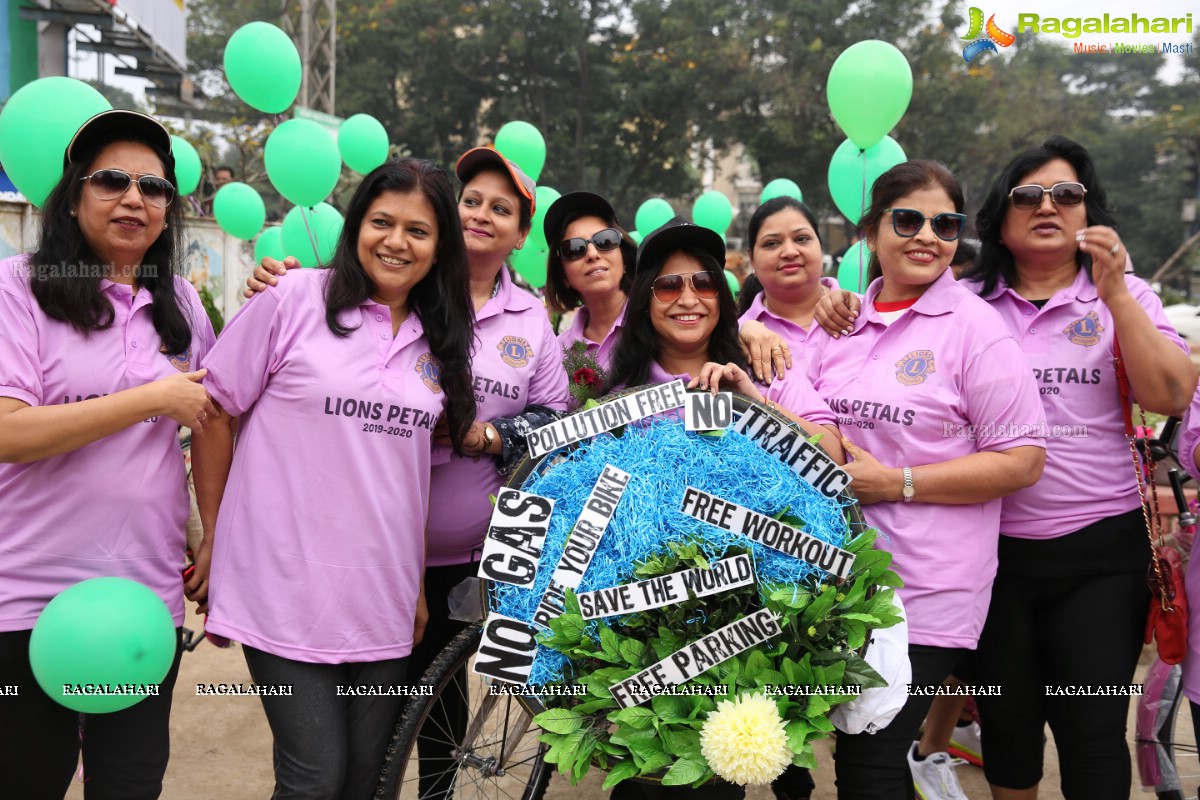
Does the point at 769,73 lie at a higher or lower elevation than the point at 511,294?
higher

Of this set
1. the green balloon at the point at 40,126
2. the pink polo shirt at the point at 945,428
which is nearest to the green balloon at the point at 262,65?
the green balloon at the point at 40,126

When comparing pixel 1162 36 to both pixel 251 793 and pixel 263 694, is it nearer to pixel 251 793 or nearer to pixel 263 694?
pixel 263 694

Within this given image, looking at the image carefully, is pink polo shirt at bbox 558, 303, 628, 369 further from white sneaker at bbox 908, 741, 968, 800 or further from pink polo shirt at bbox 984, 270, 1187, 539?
white sneaker at bbox 908, 741, 968, 800

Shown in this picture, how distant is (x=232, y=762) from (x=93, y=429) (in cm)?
225

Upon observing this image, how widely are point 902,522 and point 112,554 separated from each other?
6.49 ft

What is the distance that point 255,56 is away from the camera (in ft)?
16.0

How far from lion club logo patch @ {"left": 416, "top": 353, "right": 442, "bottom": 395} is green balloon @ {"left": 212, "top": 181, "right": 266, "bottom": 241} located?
4.57 meters

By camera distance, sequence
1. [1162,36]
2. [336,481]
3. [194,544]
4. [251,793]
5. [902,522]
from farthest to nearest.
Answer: [1162,36] < [251,793] < [194,544] < [902,522] < [336,481]

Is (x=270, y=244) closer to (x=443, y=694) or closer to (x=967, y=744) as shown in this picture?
(x=443, y=694)

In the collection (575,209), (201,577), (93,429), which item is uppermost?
(575,209)

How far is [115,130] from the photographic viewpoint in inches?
94.0

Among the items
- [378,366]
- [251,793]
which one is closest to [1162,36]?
[378,366]

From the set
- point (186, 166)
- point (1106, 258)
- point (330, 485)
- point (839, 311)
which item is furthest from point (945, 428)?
point (186, 166)

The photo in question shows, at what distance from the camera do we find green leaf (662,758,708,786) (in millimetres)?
2031
